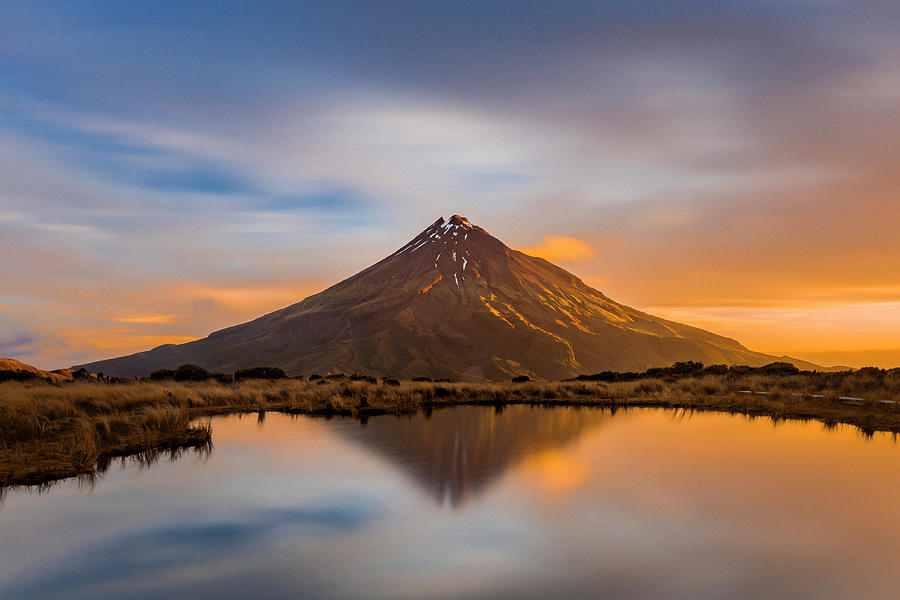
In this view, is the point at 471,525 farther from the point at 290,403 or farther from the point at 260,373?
the point at 260,373

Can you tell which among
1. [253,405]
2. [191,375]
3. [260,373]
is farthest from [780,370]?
[191,375]

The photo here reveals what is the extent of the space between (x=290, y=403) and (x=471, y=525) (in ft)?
75.0

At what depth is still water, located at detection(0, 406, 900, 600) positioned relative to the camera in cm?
706

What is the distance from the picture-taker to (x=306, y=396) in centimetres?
3225

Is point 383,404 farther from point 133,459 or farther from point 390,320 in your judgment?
point 390,320

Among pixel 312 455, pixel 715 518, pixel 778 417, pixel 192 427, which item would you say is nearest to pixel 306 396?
pixel 192 427

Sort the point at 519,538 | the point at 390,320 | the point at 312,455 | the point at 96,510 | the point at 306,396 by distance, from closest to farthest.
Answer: the point at 519,538
the point at 96,510
the point at 312,455
the point at 306,396
the point at 390,320

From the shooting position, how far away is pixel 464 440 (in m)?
18.2

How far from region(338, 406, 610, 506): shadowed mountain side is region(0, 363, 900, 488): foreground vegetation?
4291mm

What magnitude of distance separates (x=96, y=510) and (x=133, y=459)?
4966mm

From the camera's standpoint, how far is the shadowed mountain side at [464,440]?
12641 millimetres

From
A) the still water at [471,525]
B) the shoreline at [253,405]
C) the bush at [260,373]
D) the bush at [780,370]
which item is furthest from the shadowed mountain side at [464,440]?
the bush at [260,373]

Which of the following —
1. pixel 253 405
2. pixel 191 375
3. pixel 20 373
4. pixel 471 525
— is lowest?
pixel 471 525

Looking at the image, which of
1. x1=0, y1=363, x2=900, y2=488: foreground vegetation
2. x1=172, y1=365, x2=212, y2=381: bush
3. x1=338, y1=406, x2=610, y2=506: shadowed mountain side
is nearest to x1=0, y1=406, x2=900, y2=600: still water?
x1=338, y1=406, x2=610, y2=506: shadowed mountain side
